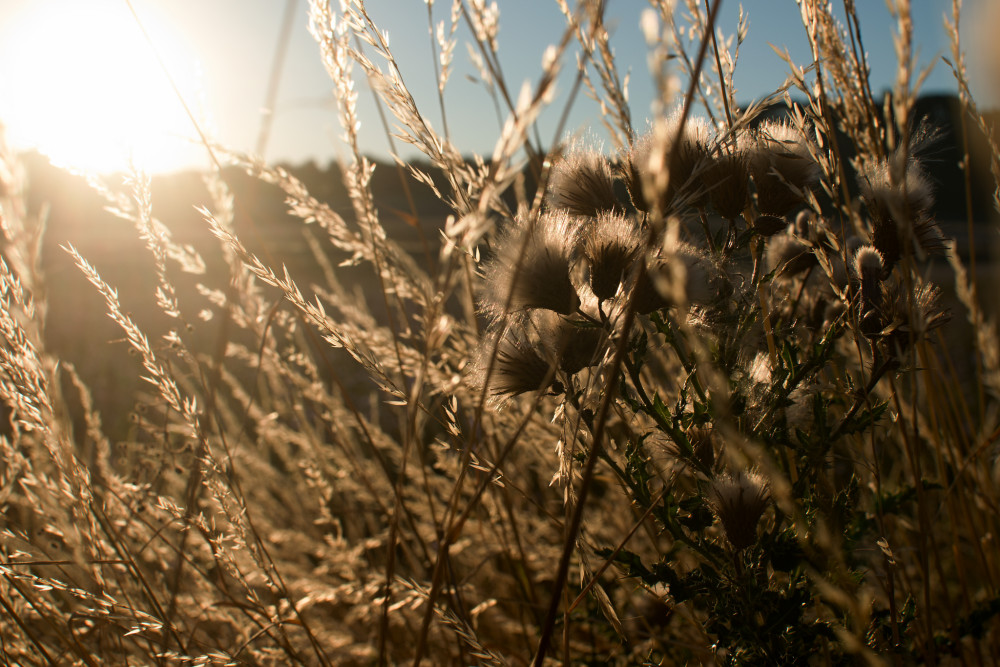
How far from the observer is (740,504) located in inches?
36.0

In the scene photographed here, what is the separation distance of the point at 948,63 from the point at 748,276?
0.58 m

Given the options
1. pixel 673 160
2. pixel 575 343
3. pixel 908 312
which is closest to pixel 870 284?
pixel 908 312

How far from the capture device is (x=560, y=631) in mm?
1729

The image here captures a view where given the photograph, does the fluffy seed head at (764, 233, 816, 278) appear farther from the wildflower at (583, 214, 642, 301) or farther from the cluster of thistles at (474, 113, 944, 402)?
the wildflower at (583, 214, 642, 301)

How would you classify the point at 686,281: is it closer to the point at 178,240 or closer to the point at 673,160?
the point at 673,160

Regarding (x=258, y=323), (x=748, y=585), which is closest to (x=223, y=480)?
(x=258, y=323)

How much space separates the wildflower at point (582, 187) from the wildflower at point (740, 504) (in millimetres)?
513

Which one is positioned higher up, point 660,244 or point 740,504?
point 660,244

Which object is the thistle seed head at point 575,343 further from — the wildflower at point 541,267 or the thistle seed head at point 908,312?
the thistle seed head at point 908,312

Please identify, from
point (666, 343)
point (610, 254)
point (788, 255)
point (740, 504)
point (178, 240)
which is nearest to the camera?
point (740, 504)

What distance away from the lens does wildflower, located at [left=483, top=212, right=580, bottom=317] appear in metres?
1.00

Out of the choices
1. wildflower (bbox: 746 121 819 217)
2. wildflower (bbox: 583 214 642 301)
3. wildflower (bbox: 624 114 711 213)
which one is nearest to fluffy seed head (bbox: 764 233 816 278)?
wildflower (bbox: 746 121 819 217)

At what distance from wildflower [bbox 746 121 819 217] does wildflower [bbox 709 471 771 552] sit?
46 cm

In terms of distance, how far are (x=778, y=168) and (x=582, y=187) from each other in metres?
0.33
